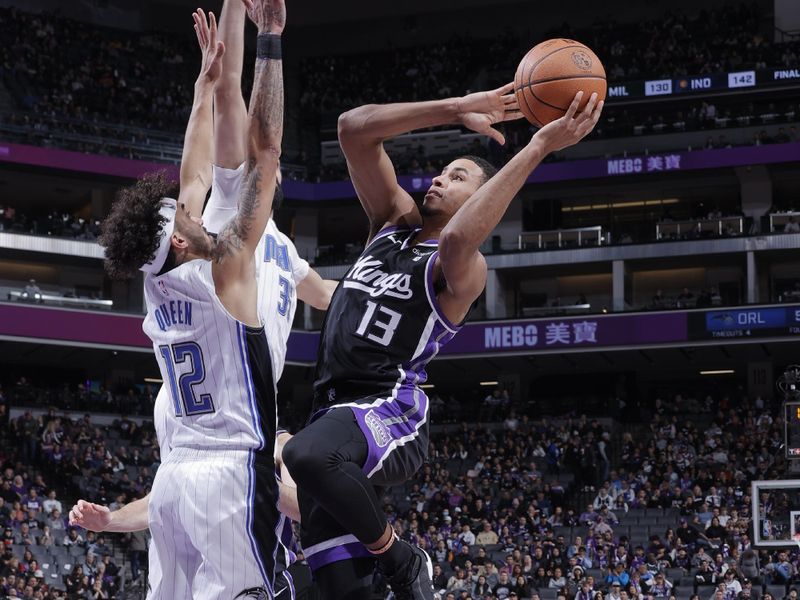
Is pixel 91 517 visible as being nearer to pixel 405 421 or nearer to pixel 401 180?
pixel 405 421

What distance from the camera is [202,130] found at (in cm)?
656

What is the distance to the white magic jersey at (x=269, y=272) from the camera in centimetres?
585

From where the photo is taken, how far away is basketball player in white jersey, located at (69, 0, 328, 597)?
19.4 feet

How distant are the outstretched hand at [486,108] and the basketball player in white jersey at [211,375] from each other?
0.92 m

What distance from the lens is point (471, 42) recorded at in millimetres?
45656

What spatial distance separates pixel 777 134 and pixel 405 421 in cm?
3400

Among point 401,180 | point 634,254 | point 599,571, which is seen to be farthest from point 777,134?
point 599,571

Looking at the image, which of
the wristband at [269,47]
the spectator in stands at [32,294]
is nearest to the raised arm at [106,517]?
the wristband at [269,47]

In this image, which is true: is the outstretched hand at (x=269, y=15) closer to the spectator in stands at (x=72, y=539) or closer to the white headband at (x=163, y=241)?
the white headband at (x=163, y=241)

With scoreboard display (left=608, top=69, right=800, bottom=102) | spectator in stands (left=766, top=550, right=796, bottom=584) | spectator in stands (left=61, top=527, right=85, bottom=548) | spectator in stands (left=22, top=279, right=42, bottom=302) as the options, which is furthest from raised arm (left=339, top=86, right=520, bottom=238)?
scoreboard display (left=608, top=69, right=800, bottom=102)

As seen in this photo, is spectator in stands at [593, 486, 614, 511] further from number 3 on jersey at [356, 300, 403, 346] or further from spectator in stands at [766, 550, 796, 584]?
number 3 on jersey at [356, 300, 403, 346]

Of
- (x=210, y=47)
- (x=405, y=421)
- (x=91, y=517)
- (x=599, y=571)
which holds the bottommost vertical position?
(x=599, y=571)

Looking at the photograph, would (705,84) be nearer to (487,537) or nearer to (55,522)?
(487,537)

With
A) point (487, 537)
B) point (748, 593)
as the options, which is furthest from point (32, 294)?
point (748, 593)
